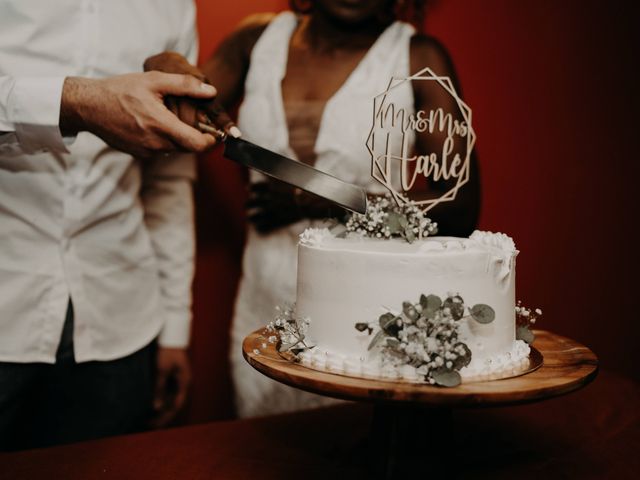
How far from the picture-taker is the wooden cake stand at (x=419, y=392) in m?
1.03

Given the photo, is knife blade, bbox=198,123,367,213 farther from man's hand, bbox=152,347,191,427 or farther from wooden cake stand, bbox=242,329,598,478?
man's hand, bbox=152,347,191,427

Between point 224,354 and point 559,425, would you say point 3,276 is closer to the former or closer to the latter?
point 224,354

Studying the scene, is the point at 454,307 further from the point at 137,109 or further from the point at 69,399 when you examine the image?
the point at 69,399

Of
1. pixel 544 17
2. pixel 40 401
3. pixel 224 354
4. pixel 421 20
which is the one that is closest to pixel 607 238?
pixel 544 17

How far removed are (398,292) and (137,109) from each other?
606mm

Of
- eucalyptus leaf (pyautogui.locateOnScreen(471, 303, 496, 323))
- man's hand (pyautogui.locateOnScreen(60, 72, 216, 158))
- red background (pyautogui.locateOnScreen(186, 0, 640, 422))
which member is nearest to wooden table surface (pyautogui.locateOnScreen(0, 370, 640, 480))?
eucalyptus leaf (pyautogui.locateOnScreen(471, 303, 496, 323))

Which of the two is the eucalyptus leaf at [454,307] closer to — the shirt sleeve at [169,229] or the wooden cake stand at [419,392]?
the wooden cake stand at [419,392]

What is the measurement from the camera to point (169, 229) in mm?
1951

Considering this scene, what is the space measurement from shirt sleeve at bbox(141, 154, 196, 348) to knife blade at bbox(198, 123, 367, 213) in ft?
2.26

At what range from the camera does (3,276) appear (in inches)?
59.8

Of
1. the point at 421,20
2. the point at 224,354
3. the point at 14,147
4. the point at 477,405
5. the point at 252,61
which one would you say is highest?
the point at 421,20

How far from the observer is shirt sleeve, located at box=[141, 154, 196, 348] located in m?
1.93

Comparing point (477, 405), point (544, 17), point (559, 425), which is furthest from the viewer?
point (544, 17)

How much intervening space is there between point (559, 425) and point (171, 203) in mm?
1160
